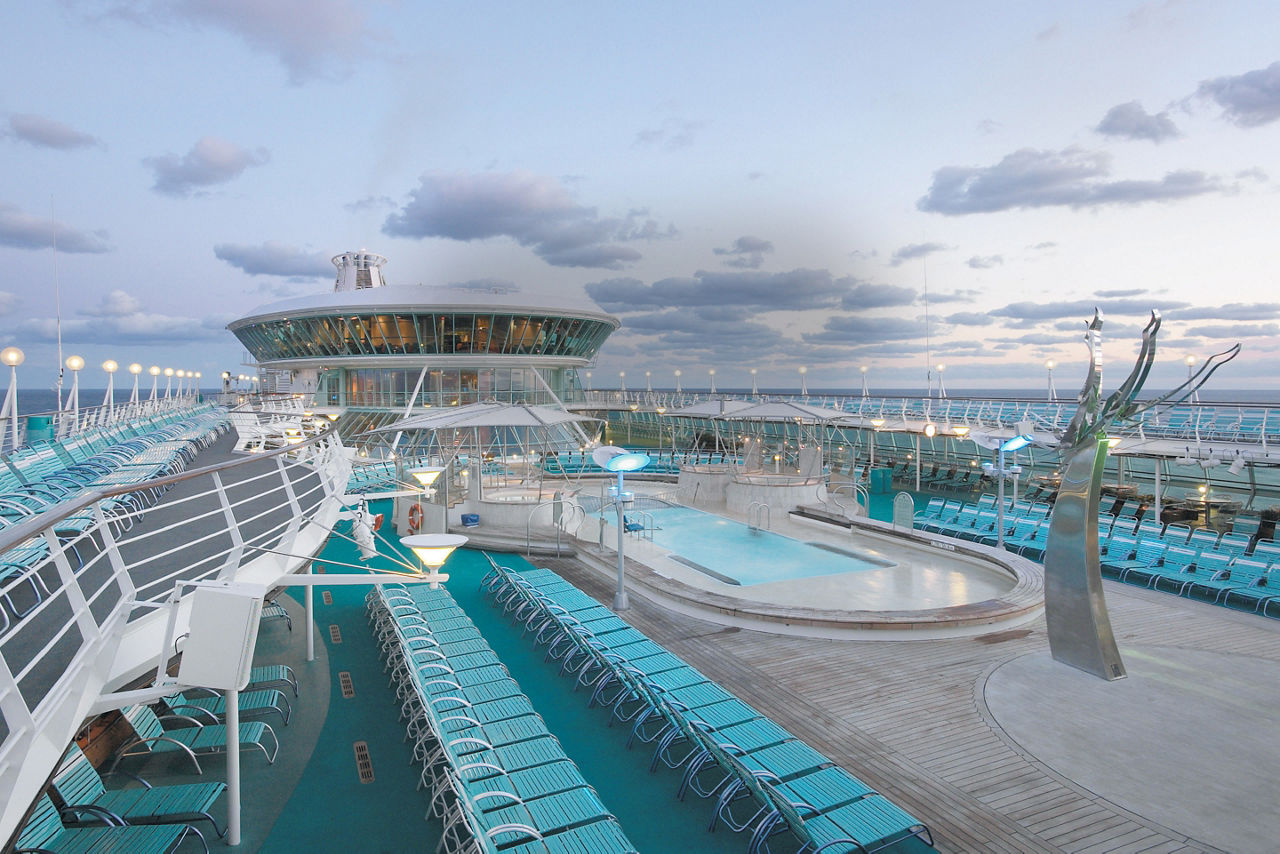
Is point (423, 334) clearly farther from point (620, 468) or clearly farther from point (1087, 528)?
point (1087, 528)

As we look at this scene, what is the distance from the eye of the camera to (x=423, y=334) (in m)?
31.2

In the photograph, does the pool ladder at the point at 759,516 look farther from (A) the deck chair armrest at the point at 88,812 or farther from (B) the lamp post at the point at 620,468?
(A) the deck chair armrest at the point at 88,812

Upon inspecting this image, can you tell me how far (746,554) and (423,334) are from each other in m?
22.0

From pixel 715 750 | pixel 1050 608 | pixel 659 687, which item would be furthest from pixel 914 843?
pixel 1050 608

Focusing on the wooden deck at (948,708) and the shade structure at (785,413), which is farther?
the shade structure at (785,413)

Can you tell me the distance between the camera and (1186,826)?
4.95 metres

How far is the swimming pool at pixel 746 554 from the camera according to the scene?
12547mm

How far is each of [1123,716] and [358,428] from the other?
31.3 m

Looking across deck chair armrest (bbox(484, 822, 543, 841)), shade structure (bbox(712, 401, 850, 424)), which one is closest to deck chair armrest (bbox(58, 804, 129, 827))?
deck chair armrest (bbox(484, 822, 543, 841))

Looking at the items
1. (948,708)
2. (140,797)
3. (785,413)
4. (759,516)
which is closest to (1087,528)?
(948,708)

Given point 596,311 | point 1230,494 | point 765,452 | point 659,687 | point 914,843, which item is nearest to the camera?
point 914,843

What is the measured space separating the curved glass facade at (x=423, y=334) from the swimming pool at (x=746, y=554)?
1796 cm

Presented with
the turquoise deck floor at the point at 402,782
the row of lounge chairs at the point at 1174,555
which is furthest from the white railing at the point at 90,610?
the row of lounge chairs at the point at 1174,555

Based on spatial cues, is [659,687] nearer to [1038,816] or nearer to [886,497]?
[1038,816]
